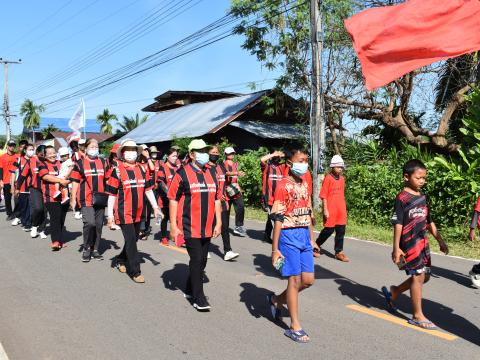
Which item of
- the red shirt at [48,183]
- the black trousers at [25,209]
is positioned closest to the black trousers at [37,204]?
the red shirt at [48,183]

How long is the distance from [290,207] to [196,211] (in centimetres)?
135

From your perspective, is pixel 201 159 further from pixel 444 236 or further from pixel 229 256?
pixel 444 236

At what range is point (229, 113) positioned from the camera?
23.7 meters

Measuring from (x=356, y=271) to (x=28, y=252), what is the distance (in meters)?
6.05

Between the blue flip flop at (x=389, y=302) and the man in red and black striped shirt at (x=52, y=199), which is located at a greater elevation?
the man in red and black striped shirt at (x=52, y=199)

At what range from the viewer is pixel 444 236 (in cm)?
1036

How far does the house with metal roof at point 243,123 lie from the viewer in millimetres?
20750

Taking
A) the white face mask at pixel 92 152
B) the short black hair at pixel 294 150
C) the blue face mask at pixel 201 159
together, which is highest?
the white face mask at pixel 92 152

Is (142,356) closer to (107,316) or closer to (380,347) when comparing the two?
(107,316)

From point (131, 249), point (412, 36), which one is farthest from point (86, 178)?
point (412, 36)

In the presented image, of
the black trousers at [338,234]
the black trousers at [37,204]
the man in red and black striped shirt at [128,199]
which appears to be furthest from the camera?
the black trousers at [37,204]

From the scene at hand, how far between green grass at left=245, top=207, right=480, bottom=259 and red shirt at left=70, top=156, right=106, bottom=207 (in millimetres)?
5704

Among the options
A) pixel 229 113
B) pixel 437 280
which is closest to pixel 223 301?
pixel 437 280

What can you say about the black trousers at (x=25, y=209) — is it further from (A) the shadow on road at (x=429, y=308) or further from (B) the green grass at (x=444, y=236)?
(A) the shadow on road at (x=429, y=308)
